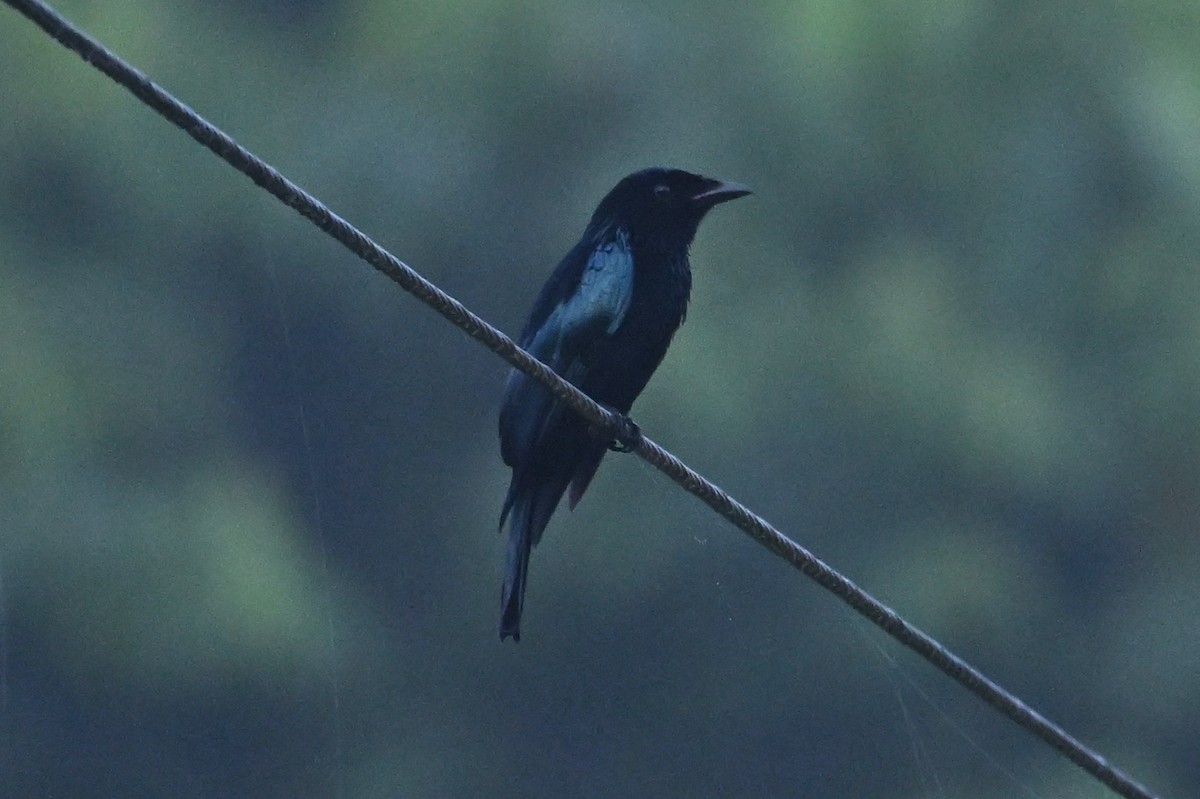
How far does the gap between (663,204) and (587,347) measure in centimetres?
38

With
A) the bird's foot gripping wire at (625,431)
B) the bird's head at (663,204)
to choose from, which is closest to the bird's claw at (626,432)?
the bird's foot gripping wire at (625,431)

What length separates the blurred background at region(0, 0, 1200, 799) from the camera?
7.88m

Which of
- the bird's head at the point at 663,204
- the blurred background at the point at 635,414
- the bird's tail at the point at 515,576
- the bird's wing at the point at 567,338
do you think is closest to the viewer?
the bird's tail at the point at 515,576

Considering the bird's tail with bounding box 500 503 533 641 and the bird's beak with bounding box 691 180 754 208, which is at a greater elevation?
the bird's beak with bounding box 691 180 754 208

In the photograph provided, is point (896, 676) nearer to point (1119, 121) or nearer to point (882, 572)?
point (882, 572)

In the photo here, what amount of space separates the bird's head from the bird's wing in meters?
0.10

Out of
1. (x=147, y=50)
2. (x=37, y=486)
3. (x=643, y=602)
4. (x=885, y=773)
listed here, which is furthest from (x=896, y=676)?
(x=147, y=50)

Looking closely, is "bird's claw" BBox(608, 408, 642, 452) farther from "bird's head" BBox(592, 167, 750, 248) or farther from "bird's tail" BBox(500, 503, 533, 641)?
"bird's head" BBox(592, 167, 750, 248)

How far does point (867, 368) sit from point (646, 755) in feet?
7.75

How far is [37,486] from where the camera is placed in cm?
808

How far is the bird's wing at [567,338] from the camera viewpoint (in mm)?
3238

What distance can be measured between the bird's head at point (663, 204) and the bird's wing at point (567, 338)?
0.10 meters

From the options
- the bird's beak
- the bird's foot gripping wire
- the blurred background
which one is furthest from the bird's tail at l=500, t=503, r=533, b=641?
the blurred background

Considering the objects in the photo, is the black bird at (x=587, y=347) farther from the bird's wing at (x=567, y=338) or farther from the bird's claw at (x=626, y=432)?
the bird's claw at (x=626, y=432)
